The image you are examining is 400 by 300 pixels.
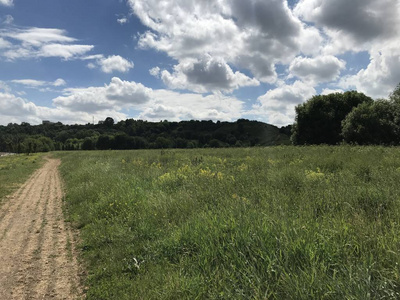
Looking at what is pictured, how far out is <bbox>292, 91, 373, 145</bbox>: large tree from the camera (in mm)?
42281

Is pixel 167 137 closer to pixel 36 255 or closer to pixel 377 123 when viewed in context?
pixel 377 123

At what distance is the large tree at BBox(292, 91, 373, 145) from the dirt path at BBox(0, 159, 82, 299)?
1632 inches

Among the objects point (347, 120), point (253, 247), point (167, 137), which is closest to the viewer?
point (253, 247)

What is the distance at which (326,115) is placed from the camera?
42250 mm

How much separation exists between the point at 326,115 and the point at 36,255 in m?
45.0

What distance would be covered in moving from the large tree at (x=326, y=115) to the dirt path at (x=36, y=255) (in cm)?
4147

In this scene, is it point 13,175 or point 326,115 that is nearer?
point 13,175

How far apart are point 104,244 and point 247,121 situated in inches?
5786

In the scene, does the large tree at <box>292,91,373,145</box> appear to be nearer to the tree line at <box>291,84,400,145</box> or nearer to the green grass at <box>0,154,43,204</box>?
the tree line at <box>291,84,400,145</box>

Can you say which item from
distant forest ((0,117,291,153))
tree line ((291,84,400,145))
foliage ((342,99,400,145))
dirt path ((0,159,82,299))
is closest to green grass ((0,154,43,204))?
dirt path ((0,159,82,299))

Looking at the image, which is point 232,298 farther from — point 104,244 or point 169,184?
point 169,184

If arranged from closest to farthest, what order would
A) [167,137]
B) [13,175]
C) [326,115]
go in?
[13,175] < [326,115] < [167,137]

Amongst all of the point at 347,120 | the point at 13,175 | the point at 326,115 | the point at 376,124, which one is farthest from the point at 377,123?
the point at 13,175

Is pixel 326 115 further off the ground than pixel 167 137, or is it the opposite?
pixel 326 115
